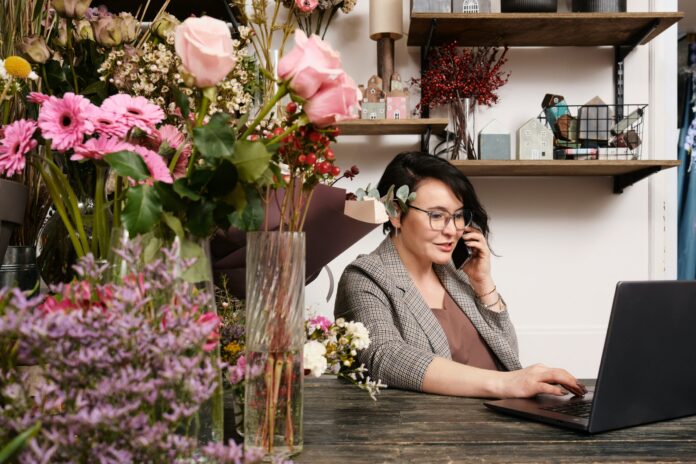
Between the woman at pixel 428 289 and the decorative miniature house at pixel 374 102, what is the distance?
54 centimetres

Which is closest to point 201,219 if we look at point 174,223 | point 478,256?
point 174,223

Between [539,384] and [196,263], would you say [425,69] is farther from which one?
[196,263]

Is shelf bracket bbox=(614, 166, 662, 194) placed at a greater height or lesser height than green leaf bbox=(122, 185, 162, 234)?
greater

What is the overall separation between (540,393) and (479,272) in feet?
2.65

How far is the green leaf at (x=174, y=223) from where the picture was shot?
0.65 m

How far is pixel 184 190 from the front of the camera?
65cm

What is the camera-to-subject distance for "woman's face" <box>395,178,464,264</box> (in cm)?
181

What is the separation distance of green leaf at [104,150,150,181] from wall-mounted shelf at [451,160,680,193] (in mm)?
1825

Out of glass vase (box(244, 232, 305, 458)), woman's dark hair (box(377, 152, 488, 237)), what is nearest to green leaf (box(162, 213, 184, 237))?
glass vase (box(244, 232, 305, 458))

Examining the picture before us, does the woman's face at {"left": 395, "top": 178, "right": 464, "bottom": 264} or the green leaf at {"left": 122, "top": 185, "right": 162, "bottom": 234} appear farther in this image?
the woman's face at {"left": 395, "top": 178, "right": 464, "bottom": 264}

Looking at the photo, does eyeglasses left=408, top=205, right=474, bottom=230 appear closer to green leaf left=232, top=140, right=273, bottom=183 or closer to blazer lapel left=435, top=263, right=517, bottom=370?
blazer lapel left=435, top=263, right=517, bottom=370

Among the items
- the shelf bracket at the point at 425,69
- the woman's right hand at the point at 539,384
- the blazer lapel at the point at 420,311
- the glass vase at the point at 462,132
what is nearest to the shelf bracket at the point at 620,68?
the glass vase at the point at 462,132

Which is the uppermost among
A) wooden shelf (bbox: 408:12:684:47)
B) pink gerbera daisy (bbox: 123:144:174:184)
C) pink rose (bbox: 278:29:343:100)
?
wooden shelf (bbox: 408:12:684:47)

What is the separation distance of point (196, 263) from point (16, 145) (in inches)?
12.4
